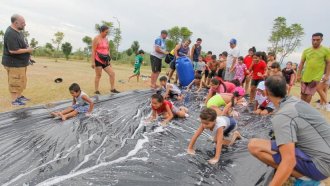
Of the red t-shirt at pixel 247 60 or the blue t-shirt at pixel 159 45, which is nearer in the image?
the blue t-shirt at pixel 159 45

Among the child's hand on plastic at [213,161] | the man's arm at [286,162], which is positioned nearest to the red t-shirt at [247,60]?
the child's hand on plastic at [213,161]

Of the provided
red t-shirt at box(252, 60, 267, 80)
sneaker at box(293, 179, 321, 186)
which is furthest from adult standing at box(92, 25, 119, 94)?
sneaker at box(293, 179, 321, 186)

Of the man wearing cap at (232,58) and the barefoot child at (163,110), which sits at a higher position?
the man wearing cap at (232,58)

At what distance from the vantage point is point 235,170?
120 inches

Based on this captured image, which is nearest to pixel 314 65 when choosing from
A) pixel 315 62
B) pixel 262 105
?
pixel 315 62

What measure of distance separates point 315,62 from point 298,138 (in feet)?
14.6

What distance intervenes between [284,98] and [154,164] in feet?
4.74

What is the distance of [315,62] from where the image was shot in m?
6.18

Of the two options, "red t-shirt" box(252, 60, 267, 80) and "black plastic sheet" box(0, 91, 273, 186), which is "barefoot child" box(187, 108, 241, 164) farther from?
"red t-shirt" box(252, 60, 267, 80)

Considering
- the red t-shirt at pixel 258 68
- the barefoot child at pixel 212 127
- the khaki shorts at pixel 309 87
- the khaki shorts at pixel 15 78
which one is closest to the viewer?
the barefoot child at pixel 212 127

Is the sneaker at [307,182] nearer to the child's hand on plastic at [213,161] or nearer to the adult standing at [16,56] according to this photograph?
the child's hand on plastic at [213,161]

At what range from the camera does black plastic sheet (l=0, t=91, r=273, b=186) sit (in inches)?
105

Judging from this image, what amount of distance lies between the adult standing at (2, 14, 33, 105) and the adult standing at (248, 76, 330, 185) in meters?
4.84

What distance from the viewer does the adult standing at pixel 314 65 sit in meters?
6.07
